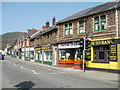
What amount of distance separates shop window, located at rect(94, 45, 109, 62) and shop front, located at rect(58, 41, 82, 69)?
2744 mm

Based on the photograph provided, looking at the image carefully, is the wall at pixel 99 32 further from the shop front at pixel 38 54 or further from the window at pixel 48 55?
the shop front at pixel 38 54

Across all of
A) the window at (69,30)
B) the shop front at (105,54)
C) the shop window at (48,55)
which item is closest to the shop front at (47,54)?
the shop window at (48,55)

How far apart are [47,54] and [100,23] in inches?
534

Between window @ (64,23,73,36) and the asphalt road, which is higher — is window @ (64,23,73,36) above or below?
above

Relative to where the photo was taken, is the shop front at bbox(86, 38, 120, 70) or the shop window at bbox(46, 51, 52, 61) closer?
the shop front at bbox(86, 38, 120, 70)

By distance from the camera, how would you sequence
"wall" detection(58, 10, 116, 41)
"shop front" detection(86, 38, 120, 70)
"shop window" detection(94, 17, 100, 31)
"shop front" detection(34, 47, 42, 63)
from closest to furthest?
"shop front" detection(86, 38, 120, 70) → "wall" detection(58, 10, 116, 41) → "shop window" detection(94, 17, 100, 31) → "shop front" detection(34, 47, 42, 63)

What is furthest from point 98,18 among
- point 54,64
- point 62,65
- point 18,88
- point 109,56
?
point 18,88

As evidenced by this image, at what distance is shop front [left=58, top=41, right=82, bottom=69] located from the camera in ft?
58.8

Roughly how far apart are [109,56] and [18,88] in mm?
10179

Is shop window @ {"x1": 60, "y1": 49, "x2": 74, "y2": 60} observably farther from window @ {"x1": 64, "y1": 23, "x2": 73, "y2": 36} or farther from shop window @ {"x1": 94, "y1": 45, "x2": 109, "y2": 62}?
shop window @ {"x1": 94, "y1": 45, "x2": 109, "y2": 62}

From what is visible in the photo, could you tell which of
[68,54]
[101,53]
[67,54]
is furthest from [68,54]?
[101,53]

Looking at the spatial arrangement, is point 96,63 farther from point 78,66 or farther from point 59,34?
point 59,34

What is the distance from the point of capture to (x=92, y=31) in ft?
52.2

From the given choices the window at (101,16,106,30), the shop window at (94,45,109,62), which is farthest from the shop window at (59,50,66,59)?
the window at (101,16,106,30)
